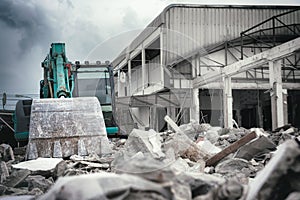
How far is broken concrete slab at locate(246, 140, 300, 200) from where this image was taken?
199cm

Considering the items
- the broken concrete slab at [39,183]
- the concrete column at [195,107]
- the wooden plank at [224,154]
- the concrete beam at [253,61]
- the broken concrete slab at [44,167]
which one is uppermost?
the concrete beam at [253,61]

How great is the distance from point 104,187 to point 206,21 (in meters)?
17.5

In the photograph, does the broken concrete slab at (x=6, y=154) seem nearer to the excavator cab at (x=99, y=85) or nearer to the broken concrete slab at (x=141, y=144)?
the broken concrete slab at (x=141, y=144)

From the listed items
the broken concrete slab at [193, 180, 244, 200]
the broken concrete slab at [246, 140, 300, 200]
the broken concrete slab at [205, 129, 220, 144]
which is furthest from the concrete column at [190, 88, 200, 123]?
the broken concrete slab at [193, 180, 244, 200]

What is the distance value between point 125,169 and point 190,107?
591 inches

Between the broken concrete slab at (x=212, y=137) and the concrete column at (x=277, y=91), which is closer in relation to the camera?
the broken concrete slab at (x=212, y=137)

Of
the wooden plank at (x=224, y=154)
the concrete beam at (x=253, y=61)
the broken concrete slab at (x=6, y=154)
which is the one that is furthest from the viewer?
the concrete beam at (x=253, y=61)

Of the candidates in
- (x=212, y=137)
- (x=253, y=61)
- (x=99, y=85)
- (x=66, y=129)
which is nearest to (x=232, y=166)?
(x=66, y=129)

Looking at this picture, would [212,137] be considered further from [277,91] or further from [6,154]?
[6,154]

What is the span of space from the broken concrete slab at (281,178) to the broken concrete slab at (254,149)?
317cm

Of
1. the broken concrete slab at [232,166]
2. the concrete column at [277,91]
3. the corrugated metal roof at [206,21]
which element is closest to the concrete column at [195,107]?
the corrugated metal roof at [206,21]

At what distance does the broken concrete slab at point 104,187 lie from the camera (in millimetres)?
1804

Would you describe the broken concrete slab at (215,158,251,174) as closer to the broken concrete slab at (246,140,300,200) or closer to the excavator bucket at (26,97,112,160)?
the excavator bucket at (26,97,112,160)

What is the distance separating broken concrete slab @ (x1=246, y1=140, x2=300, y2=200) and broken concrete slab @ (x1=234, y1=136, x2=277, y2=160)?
317 centimetres
